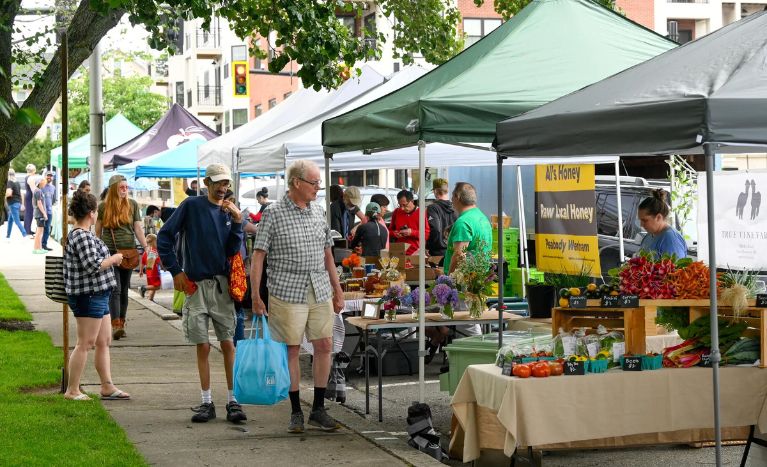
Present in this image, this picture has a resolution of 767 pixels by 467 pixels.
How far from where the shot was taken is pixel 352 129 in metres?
10.3

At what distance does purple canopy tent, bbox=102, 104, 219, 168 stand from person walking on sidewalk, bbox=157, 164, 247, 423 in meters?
17.9

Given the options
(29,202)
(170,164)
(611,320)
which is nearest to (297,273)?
(611,320)

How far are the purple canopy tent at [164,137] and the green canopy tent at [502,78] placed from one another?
660 inches

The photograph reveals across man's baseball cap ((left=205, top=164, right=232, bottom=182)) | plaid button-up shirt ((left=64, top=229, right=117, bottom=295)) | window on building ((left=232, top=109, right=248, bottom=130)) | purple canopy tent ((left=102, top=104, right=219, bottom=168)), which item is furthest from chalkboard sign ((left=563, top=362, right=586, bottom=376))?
window on building ((left=232, top=109, right=248, bottom=130))

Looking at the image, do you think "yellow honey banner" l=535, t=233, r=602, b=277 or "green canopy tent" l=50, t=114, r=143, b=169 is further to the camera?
"green canopy tent" l=50, t=114, r=143, b=169

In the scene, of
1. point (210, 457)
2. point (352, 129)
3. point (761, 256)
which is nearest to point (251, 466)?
point (210, 457)

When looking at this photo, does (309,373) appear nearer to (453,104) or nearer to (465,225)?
(465,225)

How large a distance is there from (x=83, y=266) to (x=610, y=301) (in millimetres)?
4424

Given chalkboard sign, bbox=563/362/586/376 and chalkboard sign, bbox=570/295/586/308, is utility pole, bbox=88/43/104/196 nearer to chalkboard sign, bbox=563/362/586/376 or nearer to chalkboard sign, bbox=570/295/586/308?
chalkboard sign, bbox=570/295/586/308

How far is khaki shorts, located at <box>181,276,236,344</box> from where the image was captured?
918 cm

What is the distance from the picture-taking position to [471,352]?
28.8ft

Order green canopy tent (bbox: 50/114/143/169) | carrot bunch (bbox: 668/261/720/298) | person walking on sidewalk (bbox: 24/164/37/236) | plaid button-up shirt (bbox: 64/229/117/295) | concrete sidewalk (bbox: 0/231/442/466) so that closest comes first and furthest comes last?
carrot bunch (bbox: 668/261/720/298) → concrete sidewalk (bbox: 0/231/442/466) → plaid button-up shirt (bbox: 64/229/117/295) → green canopy tent (bbox: 50/114/143/169) → person walking on sidewalk (bbox: 24/164/37/236)

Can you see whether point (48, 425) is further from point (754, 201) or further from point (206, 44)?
point (206, 44)

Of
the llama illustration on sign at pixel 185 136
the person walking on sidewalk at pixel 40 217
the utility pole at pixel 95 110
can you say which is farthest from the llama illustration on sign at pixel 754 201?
the person walking on sidewalk at pixel 40 217
